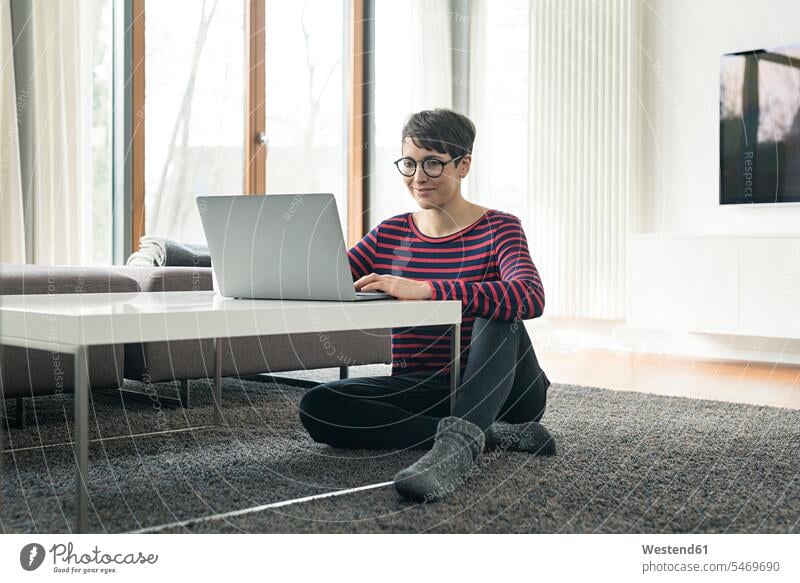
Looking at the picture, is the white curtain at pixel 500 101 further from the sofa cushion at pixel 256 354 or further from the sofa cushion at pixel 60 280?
the sofa cushion at pixel 60 280

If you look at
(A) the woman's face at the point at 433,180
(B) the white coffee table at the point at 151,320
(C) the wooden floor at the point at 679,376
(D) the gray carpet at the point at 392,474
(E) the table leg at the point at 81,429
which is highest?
(A) the woman's face at the point at 433,180

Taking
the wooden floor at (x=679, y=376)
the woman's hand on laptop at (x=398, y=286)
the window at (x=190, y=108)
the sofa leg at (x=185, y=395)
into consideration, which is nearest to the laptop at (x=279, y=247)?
the woman's hand on laptop at (x=398, y=286)

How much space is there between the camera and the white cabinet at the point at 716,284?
4.06 metres

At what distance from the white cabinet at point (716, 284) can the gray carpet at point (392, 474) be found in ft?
5.00

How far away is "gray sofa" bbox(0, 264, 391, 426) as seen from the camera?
2.28 meters

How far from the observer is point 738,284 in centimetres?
419

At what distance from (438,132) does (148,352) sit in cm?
114

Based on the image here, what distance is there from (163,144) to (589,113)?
2285mm

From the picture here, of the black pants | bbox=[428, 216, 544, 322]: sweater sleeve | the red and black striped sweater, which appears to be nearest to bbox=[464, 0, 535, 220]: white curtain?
the red and black striped sweater

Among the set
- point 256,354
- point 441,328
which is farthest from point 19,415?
point 441,328

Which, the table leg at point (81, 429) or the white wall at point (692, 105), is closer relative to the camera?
the table leg at point (81, 429)

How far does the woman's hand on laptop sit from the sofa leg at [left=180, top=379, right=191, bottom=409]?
46.4 inches

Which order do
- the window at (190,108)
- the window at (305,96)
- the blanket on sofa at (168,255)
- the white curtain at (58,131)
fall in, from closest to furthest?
the blanket on sofa at (168,255)
the white curtain at (58,131)
the window at (190,108)
the window at (305,96)

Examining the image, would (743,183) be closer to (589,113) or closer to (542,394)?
(589,113)
